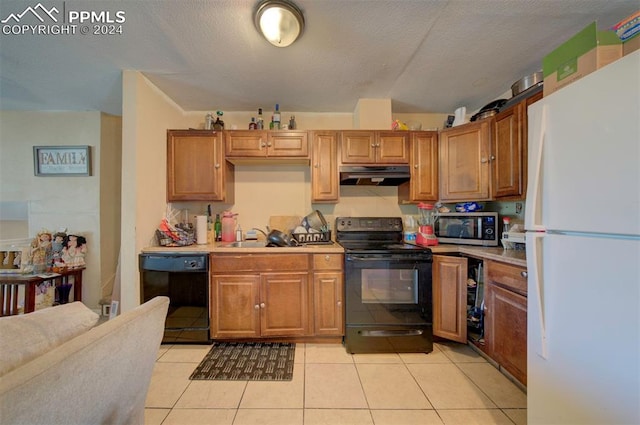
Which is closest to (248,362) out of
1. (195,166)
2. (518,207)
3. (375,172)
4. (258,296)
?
(258,296)

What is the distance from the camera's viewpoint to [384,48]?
1.69 m

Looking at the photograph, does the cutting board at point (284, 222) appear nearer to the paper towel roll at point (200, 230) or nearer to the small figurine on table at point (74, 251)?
the paper towel roll at point (200, 230)

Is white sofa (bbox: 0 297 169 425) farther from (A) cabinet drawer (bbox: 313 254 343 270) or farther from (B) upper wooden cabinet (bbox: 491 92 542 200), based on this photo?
(B) upper wooden cabinet (bbox: 491 92 542 200)

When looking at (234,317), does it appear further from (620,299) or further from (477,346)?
(620,299)

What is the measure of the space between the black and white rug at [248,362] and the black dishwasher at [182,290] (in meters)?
0.23

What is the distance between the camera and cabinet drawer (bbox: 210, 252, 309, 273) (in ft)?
6.63

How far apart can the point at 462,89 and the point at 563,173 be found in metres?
1.78

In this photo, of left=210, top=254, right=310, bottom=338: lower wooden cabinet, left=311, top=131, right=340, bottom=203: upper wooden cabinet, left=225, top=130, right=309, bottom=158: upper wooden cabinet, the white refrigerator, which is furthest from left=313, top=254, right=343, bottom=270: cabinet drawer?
the white refrigerator

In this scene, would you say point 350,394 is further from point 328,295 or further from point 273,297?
point 273,297

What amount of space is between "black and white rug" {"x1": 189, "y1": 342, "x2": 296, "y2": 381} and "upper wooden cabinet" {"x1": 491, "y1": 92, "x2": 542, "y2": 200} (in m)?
2.30

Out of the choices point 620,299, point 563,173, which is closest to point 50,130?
point 563,173

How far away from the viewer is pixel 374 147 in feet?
7.80

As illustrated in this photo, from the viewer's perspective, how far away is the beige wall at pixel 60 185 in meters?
2.61

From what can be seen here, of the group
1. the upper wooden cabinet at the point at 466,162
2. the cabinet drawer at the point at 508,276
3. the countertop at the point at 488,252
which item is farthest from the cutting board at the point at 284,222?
the cabinet drawer at the point at 508,276
